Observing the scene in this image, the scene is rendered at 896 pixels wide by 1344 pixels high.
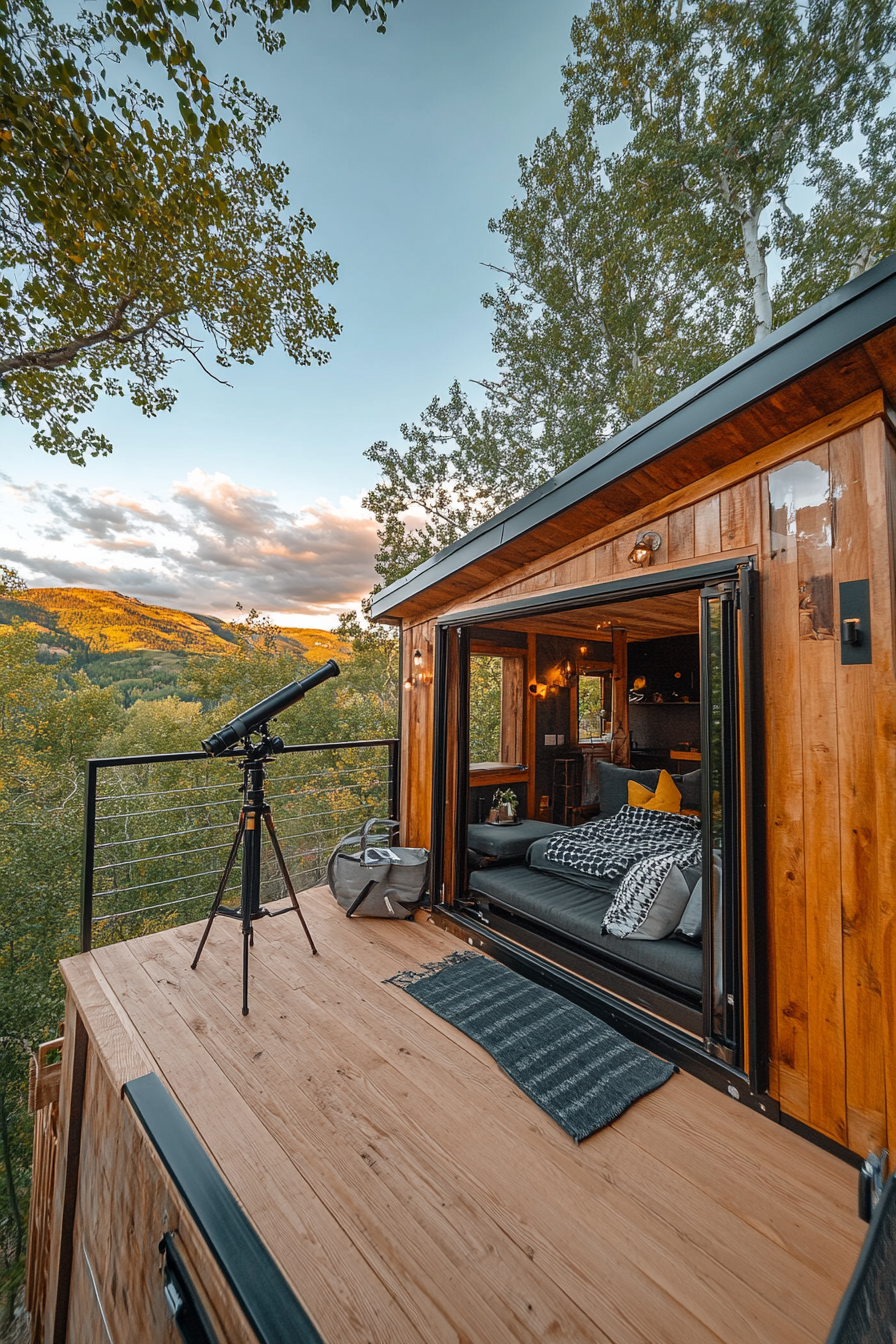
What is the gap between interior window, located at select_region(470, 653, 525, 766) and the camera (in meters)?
6.11

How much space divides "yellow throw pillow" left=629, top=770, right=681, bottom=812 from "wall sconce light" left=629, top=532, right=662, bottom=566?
217 cm

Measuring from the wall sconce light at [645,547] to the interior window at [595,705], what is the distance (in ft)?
14.4

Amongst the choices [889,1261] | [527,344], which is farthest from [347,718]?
[889,1261]

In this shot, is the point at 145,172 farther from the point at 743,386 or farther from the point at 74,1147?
the point at 74,1147

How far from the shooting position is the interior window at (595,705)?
739 centimetres

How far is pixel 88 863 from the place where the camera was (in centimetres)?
305

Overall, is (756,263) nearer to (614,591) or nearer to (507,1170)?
(614,591)

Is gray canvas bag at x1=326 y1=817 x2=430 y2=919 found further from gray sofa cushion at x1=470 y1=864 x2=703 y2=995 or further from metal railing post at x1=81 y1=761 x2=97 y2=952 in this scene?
metal railing post at x1=81 y1=761 x2=97 y2=952

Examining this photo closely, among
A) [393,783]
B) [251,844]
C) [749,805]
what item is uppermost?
[749,805]

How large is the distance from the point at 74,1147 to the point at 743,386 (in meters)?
4.22

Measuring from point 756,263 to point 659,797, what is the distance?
32.7ft

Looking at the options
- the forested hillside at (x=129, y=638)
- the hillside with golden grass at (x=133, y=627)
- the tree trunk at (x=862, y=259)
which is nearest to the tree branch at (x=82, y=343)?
the forested hillside at (x=129, y=638)

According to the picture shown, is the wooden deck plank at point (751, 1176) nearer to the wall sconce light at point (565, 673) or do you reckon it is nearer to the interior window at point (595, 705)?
the wall sconce light at point (565, 673)

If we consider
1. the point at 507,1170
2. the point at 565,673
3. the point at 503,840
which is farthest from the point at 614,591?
the point at 565,673
